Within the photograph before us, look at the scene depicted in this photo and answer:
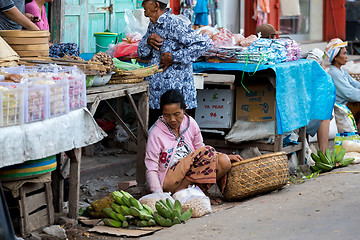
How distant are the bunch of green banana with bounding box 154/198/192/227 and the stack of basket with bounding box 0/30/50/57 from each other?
1.62 meters

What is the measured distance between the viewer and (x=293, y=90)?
22.9 feet

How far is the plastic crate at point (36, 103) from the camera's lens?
154 inches

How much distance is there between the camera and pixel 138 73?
5535 mm

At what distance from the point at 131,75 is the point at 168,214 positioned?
1.38 m

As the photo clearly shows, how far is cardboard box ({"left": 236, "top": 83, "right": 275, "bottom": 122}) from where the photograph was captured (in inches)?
273

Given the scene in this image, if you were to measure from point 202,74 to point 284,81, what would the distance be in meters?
0.88

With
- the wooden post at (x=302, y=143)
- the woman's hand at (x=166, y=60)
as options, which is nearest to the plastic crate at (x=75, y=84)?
the woman's hand at (x=166, y=60)

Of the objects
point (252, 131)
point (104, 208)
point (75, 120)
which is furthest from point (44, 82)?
point (252, 131)

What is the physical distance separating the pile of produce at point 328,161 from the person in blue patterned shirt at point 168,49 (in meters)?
1.91

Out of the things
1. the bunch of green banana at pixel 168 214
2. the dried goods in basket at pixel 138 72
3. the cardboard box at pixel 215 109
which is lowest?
the bunch of green banana at pixel 168 214

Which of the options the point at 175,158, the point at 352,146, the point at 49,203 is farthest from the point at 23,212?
the point at 352,146

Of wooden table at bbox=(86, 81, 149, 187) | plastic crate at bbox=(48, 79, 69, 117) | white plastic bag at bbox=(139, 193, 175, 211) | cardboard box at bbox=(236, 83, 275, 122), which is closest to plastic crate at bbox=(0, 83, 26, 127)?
plastic crate at bbox=(48, 79, 69, 117)

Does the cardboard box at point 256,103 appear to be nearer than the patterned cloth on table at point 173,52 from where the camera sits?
No

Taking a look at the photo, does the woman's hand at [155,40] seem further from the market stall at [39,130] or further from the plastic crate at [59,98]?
the plastic crate at [59,98]
